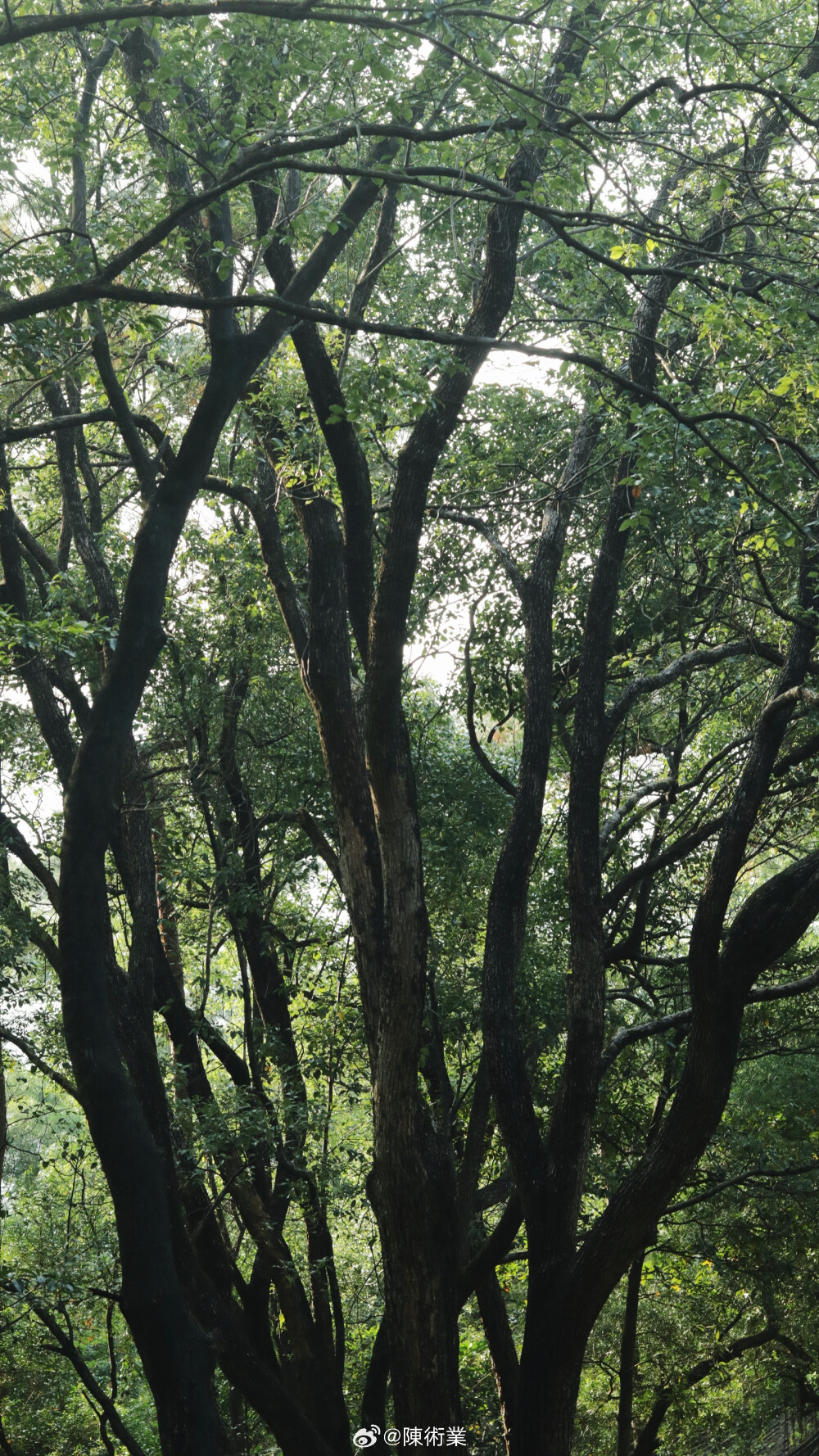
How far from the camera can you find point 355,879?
590 cm

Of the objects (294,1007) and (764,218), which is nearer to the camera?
(764,218)

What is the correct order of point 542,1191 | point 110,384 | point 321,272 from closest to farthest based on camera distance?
point 110,384, point 321,272, point 542,1191

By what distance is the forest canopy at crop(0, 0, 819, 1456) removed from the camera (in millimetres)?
4582

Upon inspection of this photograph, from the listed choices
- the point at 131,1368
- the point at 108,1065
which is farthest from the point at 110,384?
the point at 131,1368

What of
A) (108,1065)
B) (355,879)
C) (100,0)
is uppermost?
(100,0)

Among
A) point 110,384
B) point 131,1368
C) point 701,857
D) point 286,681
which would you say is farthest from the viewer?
point 131,1368

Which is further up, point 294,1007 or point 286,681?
point 286,681

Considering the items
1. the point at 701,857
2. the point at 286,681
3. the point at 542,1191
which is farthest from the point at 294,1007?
the point at 542,1191

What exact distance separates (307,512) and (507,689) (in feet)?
11.3

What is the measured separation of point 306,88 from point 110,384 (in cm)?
199

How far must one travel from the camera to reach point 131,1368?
40.2 feet

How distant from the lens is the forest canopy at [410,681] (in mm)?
4582

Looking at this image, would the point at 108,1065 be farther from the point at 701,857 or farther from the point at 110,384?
the point at 701,857

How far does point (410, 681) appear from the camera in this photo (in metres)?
8.85
